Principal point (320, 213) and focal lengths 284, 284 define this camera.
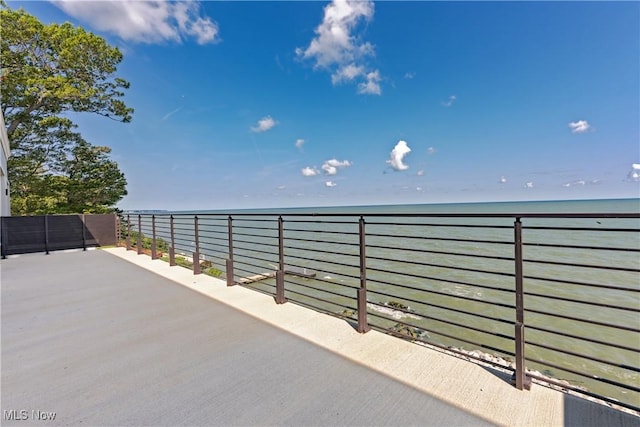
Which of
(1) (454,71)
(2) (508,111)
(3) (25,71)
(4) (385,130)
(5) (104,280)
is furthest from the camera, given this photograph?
(4) (385,130)

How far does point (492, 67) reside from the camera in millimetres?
10000

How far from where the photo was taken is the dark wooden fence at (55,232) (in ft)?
22.8

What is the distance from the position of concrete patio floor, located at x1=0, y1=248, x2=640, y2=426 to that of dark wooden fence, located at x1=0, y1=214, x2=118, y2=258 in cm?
556

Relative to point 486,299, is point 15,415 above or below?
above

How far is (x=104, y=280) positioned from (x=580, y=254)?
21.5 meters

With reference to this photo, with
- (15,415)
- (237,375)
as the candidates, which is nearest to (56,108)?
(15,415)

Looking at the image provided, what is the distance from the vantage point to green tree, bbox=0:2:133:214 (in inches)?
384

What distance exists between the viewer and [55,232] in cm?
754

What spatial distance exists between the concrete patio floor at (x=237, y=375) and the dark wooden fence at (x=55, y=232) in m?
5.56

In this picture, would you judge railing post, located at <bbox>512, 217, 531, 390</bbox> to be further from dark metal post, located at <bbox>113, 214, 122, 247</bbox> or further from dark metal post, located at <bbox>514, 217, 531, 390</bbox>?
dark metal post, located at <bbox>113, 214, 122, 247</bbox>

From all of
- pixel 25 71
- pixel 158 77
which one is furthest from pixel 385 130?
pixel 25 71

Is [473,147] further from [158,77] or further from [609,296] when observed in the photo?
[158,77]

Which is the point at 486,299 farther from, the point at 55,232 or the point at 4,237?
the point at 4,237

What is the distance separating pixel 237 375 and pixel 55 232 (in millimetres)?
8656
